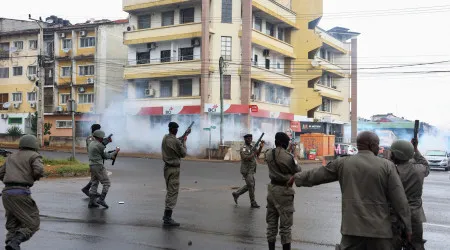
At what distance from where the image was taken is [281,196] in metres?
6.51

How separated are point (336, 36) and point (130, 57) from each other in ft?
90.7

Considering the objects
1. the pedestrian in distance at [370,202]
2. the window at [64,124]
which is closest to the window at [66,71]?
the window at [64,124]

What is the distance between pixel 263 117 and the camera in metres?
39.0

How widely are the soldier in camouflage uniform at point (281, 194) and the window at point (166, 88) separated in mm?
32948

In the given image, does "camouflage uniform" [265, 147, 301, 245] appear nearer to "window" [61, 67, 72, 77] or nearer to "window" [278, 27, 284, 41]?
"window" [278, 27, 284, 41]

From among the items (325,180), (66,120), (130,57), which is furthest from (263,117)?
(325,180)

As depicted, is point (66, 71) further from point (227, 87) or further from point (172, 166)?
point (172, 166)

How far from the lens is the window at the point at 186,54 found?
37.9 metres

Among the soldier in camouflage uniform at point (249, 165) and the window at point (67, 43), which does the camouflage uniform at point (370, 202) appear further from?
the window at point (67, 43)

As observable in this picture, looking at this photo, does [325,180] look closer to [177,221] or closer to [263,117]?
[177,221]

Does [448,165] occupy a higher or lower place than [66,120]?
lower

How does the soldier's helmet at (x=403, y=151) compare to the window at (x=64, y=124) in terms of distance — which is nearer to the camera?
the soldier's helmet at (x=403, y=151)

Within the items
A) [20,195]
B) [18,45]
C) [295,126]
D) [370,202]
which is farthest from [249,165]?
[18,45]

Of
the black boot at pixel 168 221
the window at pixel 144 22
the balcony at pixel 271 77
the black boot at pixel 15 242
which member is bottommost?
the black boot at pixel 168 221
